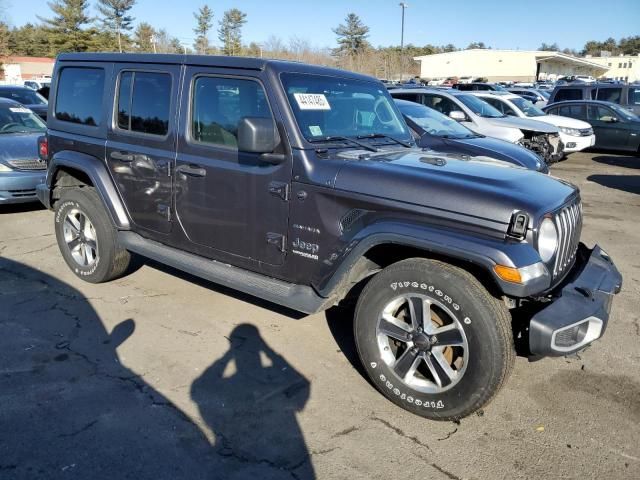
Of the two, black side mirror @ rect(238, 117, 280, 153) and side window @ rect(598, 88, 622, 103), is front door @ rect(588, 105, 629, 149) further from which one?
black side mirror @ rect(238, 117, 280, 153)

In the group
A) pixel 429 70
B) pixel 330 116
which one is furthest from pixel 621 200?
pixel 429 70

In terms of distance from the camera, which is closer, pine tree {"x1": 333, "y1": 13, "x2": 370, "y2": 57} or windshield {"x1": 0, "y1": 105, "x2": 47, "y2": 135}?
windshield {"x1": 0, "y1": 105, "x2": 47, "y2": 135}

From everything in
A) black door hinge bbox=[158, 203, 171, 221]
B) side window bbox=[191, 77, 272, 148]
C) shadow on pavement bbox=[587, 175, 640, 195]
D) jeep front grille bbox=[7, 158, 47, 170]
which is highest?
side window bbox=[191, 77, 272, 148]

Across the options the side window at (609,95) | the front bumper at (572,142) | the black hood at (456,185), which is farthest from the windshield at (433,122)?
the side window at (609,95)

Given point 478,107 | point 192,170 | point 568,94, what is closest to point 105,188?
point 192,170

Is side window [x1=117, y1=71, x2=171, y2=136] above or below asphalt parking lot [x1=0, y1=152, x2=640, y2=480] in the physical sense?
above

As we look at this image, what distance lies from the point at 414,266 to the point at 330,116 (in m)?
1.35

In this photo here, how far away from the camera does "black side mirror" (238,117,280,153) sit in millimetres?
3211

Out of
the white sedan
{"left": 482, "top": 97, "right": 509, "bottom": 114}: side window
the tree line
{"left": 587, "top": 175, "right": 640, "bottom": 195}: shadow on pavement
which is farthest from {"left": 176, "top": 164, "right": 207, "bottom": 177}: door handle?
the tree line

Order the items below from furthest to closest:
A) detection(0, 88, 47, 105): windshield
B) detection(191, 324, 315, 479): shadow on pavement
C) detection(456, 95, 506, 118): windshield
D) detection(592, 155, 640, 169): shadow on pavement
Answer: detection(592, 155, 640, 169): shadow on pavement
detection(0, 88, 47, 105): windshield
detection(456, 95, 506, 118): windshield
detection(191, 324, 315, 479): shadow on pavement

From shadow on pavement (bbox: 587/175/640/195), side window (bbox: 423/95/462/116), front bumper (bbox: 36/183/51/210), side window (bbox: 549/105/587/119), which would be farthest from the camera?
side window (bbox: 549/105/587/119)

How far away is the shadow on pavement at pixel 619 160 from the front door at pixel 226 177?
13040 mm

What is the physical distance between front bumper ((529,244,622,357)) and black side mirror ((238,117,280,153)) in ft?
6.14

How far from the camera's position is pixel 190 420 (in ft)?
9.83
